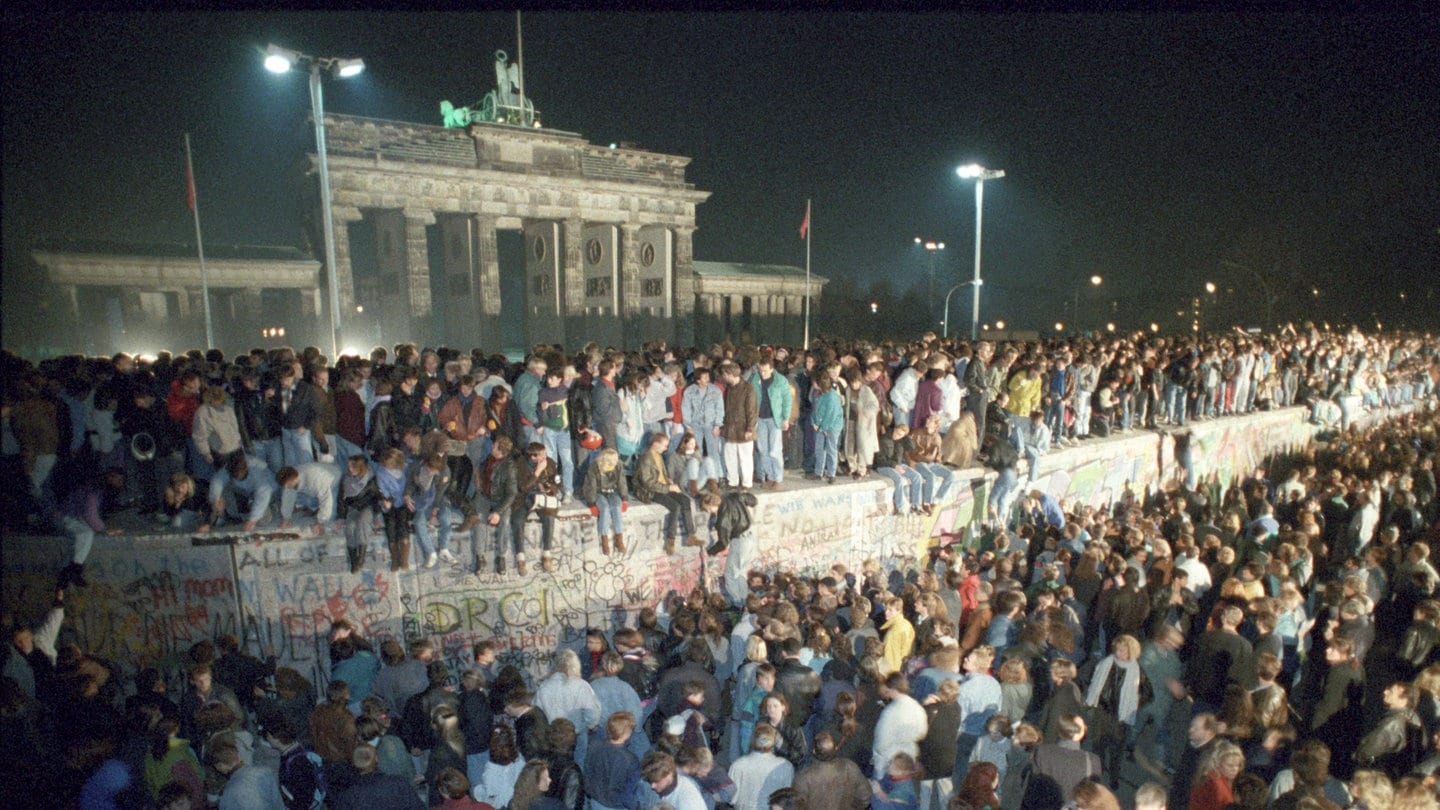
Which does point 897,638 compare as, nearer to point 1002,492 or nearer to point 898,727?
point 898,727

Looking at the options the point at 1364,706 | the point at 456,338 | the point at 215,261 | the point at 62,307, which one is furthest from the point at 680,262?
the point at 1364,706

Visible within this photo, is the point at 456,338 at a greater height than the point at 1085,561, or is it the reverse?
the point at 456,338

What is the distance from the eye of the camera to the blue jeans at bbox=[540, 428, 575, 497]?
33.6 ft

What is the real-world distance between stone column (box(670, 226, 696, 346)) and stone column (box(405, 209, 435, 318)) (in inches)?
519

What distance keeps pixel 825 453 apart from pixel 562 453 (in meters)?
4.24

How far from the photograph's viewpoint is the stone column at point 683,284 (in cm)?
4116

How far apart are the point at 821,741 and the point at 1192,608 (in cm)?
544

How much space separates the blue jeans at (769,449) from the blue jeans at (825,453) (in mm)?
624

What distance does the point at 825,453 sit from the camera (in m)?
11.9

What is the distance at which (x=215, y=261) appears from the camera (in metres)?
30.6

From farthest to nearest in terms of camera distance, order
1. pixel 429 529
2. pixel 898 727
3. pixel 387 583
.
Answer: pixel 429 529
pixel 387 583
pixel 898 727

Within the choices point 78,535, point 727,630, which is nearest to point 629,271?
point 78,535

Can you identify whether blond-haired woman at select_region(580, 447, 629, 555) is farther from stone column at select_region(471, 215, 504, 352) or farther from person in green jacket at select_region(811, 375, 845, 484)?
stone column at select_region(471, 215, 504, 352)

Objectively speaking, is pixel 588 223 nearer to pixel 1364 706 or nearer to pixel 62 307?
pixel 62 307
